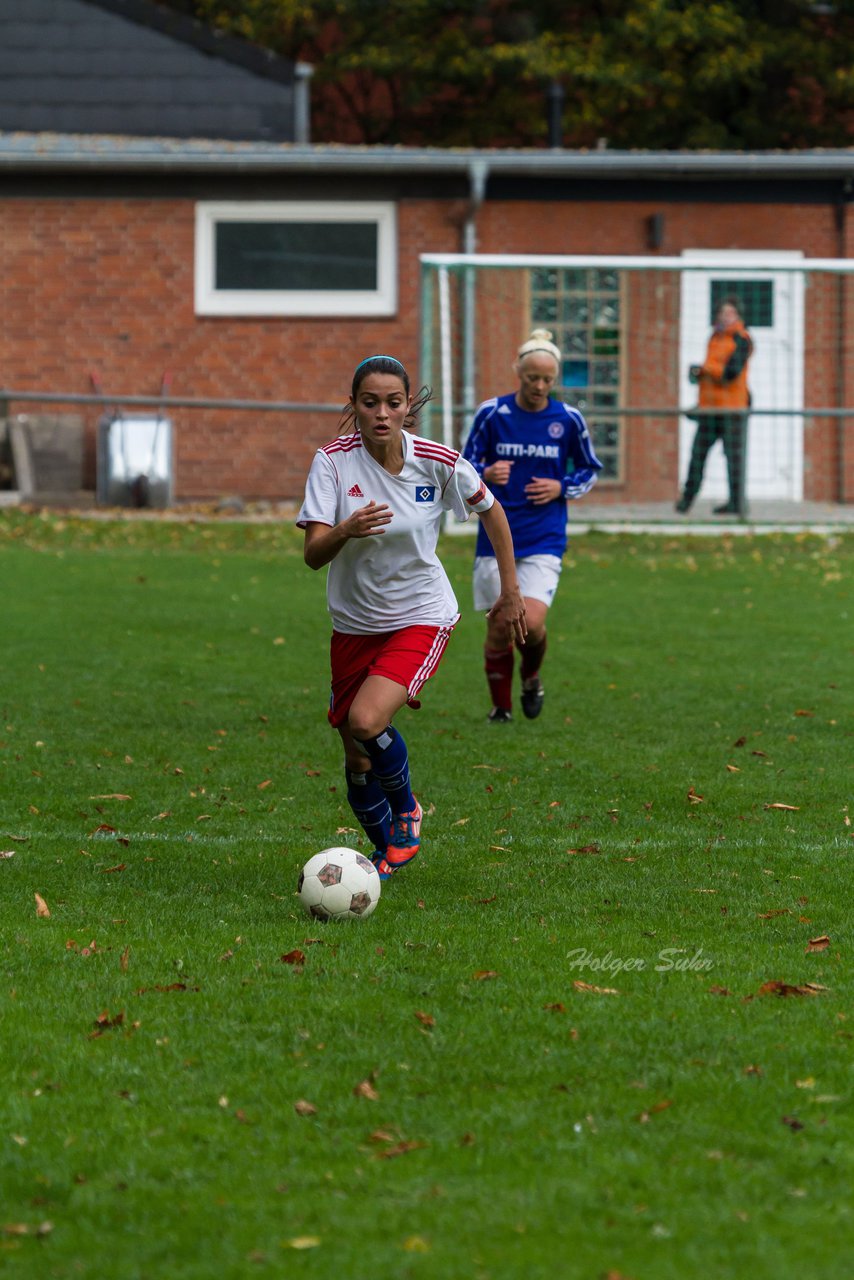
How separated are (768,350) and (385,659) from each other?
16.0 metres

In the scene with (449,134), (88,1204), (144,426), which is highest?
(449,134)

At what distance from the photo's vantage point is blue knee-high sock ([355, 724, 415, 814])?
585 centimetres

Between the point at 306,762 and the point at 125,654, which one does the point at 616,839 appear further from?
the point at 125,654

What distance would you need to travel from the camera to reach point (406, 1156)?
3.47 metres

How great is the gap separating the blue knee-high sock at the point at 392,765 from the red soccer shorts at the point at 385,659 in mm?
147

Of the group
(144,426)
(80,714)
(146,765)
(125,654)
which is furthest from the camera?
(144,426)

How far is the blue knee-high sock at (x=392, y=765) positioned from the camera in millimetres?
5848

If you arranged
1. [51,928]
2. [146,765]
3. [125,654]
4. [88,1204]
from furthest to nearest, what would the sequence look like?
[125,654], [146,765], [51,928], [88,1204]

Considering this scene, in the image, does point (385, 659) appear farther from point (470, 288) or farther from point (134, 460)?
point (134, 460)

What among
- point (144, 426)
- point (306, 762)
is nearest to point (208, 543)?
point (144, 426)

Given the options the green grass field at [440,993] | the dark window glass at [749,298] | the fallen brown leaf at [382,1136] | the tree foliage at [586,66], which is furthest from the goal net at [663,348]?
the fallen brown leaf at [382,1136]

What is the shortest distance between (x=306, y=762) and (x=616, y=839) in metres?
1.99

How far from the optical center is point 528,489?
29.4 ft

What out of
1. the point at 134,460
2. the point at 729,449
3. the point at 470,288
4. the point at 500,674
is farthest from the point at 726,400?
the point at 500,674
